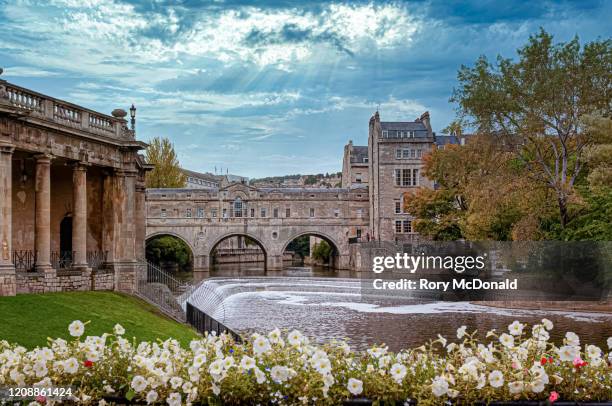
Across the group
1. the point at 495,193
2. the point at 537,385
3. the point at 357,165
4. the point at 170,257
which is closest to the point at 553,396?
the point at 537,385

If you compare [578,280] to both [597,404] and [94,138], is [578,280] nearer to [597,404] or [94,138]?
[94,138]

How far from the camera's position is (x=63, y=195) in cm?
2769

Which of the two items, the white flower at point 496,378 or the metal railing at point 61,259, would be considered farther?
the metal railing at point 61,259

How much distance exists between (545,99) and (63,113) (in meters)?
25.5

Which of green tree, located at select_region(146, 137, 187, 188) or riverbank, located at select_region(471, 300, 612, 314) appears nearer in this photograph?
riverbank, located at select_region(471, 300, 612, 314)

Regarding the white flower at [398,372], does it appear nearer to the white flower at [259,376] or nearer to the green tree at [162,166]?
the white flower at [259,376]

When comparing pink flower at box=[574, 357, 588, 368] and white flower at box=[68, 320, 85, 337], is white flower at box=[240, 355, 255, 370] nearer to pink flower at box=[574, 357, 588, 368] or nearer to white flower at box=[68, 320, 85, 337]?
white flower at box=[68, 320, 85, 337]

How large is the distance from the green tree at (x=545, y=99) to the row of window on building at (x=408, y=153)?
35.6 metres

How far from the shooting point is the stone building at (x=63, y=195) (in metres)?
20.4

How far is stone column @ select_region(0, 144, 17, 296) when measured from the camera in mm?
19656

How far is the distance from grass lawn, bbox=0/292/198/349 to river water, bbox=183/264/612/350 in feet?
19.7

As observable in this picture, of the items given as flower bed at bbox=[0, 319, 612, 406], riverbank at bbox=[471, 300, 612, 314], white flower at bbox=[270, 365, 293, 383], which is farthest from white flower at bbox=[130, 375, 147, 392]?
riverbank at bbox=[471, 300, 612, 314]

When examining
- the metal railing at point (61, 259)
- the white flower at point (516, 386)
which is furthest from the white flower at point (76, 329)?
the metal railing at point (61, 259)

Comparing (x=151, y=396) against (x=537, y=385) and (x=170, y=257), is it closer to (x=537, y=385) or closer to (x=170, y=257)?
(x=537, y=385)
